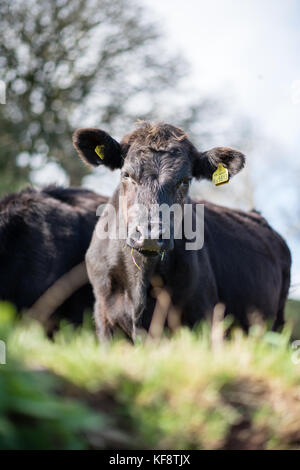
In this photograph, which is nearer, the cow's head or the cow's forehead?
the cow's head

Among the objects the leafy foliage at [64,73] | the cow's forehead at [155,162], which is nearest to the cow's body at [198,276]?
the cow's forehead at [155,162]

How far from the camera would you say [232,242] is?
7.22 metres

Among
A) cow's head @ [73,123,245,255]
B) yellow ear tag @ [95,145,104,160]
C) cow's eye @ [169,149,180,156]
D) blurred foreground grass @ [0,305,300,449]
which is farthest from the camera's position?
yellow ear tag @ [95,145,104,160]

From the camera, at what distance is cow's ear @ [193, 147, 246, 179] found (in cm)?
596

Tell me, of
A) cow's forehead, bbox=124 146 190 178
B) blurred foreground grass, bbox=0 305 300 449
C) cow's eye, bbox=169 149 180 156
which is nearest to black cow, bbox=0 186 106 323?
cow's forehead, bbox=124 146 190 178

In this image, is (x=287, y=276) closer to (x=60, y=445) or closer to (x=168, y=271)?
(x=168, y=271)

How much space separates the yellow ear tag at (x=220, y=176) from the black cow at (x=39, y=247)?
85.8 inches

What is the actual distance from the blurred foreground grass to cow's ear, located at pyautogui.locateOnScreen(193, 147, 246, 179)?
11.5 feet

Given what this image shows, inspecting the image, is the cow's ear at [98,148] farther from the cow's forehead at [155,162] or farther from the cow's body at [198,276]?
the cow's body at [198,276]

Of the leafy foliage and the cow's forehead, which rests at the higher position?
the leafy foliage

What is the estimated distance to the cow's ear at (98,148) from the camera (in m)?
5.96

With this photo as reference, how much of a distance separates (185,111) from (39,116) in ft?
19.1

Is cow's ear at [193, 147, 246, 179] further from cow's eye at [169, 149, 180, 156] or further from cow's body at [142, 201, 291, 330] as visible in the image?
cow's body at [142, 201, 291, 330]

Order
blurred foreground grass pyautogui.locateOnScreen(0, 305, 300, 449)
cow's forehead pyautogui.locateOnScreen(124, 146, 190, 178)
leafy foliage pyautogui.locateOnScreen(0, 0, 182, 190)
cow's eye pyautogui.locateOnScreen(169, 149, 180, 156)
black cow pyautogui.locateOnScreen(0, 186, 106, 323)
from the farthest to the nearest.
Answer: leafy foliage pyautogui.locateOnScreen(0, 0, 182, 190) < black cow pyautogui.locateOnScreen(0, 186, 106, 323) < cow's eye pyautogui.locateOnScreen(169, 149, 180, 156) < cow's forehead pyautogui.locateOnScreen(124, 146, 190, 178) < blurred foreground grass pyautogui.locateOnScreen(0, 305, 300, 449)
